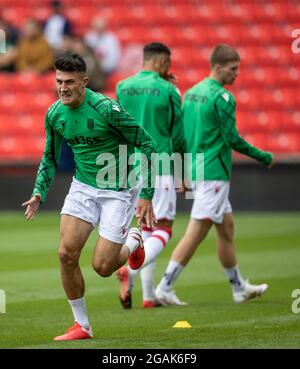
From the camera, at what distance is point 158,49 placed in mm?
10422

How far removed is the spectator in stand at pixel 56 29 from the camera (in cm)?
2309

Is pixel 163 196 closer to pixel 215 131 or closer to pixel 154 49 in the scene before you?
pixel 215 131

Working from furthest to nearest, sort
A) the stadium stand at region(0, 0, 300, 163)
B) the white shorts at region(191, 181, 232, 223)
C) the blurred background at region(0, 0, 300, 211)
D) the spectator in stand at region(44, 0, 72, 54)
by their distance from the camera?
the stadium stand at region(0, 0, 300, 163) < the spectator in stand at region(44, 0, 72, 54) < the blurred background at region(0, 0, 300, 211) < the white shorts at region(191, 181, 232, 223)

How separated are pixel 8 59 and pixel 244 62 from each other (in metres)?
5.29

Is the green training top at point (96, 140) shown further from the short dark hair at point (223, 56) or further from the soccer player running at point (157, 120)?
the short dark hair at point (223, 56)

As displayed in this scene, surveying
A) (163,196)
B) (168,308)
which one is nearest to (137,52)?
(163,196)

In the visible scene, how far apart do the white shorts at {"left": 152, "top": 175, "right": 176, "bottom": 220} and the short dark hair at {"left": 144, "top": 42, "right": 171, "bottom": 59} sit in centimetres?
121

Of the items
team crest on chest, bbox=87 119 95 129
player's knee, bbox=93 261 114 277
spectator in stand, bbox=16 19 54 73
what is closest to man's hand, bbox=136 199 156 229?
player's knee, bbox=93 261 114 277

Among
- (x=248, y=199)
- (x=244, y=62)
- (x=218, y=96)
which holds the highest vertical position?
(x=218, y=96)

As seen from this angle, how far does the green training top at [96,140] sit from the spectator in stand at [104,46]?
14782mm

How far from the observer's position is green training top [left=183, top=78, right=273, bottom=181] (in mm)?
10445

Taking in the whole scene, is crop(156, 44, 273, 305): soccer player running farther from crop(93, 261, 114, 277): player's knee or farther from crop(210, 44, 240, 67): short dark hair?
crop(93, 261, 114, 277): player's knee
